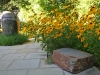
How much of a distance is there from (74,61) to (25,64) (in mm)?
1138

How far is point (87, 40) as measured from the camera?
10.1 ft

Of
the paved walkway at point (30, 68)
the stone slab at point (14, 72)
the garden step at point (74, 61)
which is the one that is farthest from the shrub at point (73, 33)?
the stone slab at point (14, 72)

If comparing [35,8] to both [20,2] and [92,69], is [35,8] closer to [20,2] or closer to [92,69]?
[20,2]

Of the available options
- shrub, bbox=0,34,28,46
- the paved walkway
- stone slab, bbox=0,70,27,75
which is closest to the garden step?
the paved walkway

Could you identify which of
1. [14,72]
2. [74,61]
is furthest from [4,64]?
[74,61]

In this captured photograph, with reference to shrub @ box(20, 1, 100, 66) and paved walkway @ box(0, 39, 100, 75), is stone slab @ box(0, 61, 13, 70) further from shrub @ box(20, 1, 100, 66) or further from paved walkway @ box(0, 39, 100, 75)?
shrub @ box(20, 1, 100, 66)

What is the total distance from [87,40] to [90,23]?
337mm

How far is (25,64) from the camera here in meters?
3.53

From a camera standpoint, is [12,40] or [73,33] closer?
[73,33]

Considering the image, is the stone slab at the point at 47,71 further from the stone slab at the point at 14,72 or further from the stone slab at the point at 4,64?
the stone slab at the point at 4,64

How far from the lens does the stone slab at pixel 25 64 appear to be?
3.36 m

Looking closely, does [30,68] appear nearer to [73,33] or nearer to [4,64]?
[4,64]

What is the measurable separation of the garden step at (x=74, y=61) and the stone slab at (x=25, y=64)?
1.84 ft

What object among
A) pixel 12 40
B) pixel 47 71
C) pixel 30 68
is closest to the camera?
pixel 47 71
